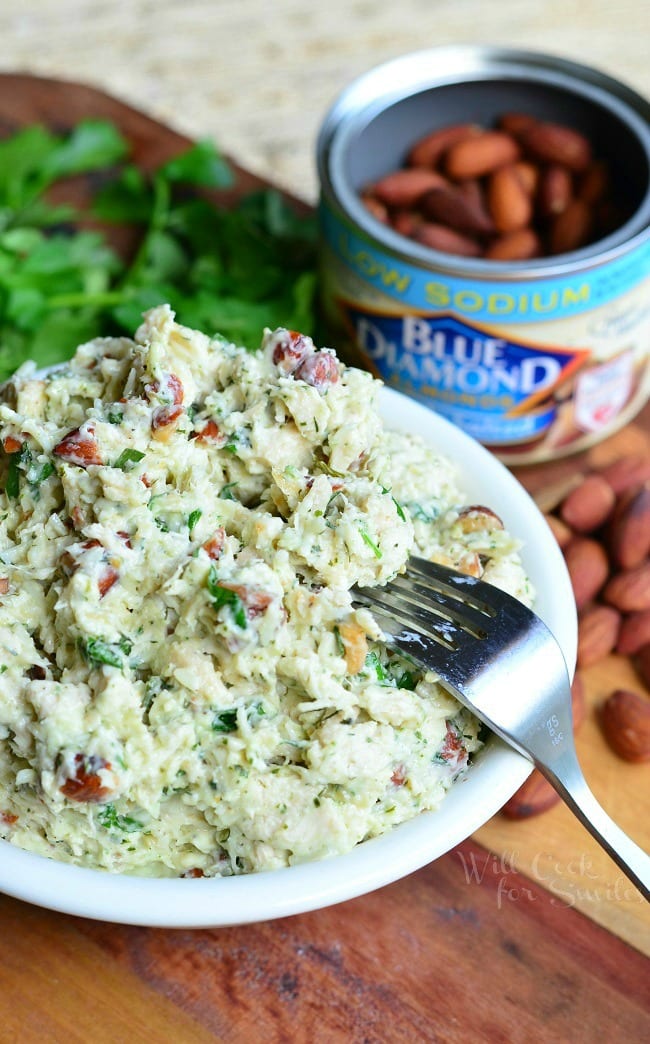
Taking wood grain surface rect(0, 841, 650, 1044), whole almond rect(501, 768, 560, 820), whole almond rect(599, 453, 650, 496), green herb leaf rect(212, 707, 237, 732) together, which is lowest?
wood grain surface rect(0, 841, 650, 1044)

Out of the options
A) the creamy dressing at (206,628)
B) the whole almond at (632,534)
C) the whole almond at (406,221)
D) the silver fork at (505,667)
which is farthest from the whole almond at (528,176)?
the silver fork at (505,667)

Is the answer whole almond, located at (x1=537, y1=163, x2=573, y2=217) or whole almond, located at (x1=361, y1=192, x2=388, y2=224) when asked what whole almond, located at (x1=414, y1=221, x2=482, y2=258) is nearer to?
whole almond, located at (x1=361, y1=192, x2=388, y2=224)

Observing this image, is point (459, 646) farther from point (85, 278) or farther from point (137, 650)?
point (85, 278)

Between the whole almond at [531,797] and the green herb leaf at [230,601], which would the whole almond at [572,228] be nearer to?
the whole almond at [531,797]

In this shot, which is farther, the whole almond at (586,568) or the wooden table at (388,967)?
the whole almond at (586,568)

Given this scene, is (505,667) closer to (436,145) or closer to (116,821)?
(116,821)

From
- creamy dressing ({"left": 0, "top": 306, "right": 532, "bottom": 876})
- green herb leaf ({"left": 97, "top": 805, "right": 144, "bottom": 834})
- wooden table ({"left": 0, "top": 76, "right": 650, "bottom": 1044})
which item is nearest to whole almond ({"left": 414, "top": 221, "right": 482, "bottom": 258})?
creamy dressing ({"left": 0, "top": 306, "right": 532, "bottom": 876})

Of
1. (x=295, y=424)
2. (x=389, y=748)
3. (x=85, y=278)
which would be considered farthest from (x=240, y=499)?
(x=85, y=278)
